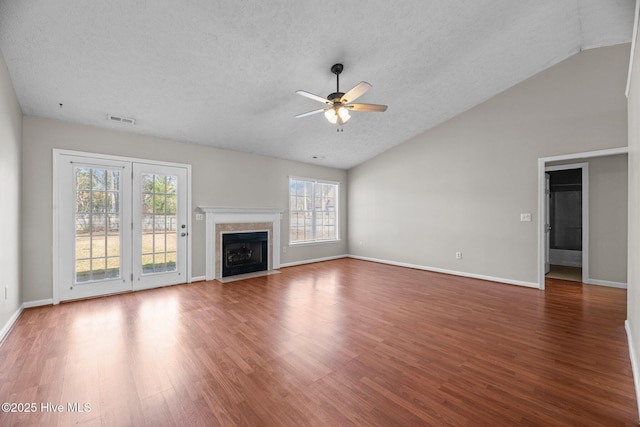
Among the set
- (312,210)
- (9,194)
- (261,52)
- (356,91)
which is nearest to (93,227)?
(9,194)

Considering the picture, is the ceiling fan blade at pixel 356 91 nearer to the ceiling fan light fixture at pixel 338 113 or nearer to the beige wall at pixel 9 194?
the ceiling fan light fixture at pixel 338 113

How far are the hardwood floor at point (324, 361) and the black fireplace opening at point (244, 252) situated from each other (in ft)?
5.05

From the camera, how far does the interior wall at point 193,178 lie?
3.61 meters

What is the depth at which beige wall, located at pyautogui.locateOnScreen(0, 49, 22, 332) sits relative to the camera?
2.69 meters

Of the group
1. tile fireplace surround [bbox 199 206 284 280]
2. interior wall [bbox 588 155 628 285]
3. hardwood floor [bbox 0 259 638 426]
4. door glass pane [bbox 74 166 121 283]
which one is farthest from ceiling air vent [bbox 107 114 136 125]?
interior wall [bbox 588 155 628 285]

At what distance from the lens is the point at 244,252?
5750 millimetres

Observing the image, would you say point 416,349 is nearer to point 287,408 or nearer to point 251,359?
point 287,408

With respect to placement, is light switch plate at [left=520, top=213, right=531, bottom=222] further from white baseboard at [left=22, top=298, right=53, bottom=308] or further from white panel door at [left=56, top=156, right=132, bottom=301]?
white baseboard at [left=22, top=298, right=53, bottom=308]

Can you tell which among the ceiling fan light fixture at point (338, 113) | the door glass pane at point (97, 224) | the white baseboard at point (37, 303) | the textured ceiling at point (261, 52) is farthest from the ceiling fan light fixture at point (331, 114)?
the white baseboard at point (37, 303)

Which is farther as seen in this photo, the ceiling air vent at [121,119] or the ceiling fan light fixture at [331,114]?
the ceiling air vent at [121,119]

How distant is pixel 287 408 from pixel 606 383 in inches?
94.0

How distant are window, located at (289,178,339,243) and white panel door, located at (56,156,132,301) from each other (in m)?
3.42

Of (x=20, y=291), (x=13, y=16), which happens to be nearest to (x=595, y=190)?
(x=13, y=16)

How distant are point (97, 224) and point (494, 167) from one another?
686 cm
